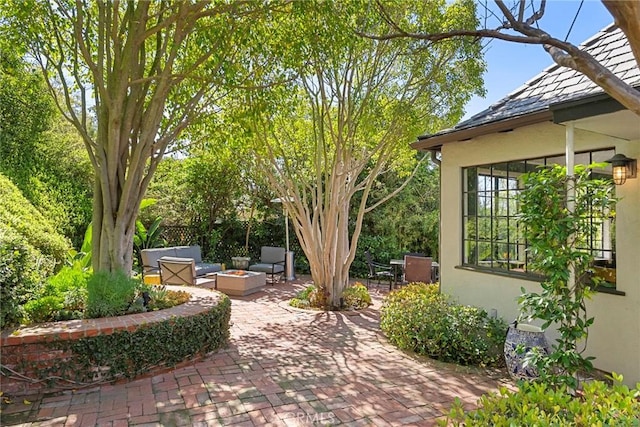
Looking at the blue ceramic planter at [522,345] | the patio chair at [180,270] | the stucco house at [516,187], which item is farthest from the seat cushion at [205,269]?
the blue ceramic planter at [522,345]

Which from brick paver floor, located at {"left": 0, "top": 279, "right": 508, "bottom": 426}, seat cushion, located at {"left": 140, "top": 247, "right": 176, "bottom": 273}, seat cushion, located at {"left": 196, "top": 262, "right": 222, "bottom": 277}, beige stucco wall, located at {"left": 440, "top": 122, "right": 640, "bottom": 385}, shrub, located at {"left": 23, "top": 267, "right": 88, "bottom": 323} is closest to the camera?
brick paver floor, located at {"left": 0, "top": 279, "right": 508, "bottom": 426}

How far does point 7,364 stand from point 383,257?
12085 mm

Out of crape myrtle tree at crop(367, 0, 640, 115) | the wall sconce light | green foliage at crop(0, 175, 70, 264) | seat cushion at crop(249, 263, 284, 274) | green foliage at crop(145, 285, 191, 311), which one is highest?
crape myrtle tree at crop(367, 0, 640, 115)

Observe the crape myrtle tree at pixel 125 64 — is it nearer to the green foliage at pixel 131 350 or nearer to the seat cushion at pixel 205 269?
the green foliage at pixel 131 350

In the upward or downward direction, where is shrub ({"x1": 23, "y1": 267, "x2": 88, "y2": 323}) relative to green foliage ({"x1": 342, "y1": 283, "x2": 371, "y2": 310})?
upward

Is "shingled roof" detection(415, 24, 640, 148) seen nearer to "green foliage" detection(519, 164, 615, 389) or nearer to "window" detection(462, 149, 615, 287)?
"window" detection(462, 149, 615, 287)

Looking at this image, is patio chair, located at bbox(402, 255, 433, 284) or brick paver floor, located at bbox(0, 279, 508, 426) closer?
brick paver floor, located at bbox(0, 279, 508, 426)

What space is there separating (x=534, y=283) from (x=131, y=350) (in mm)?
5476

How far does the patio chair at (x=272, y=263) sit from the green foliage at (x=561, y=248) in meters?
9.34

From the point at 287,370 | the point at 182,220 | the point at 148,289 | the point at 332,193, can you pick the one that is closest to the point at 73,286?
the point at 148,289

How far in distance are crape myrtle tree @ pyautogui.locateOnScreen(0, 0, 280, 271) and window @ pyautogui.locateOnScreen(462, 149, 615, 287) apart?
452cm

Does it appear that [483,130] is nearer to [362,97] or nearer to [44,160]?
[362,97]

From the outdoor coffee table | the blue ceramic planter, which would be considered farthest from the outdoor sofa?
the blue ceramic planter

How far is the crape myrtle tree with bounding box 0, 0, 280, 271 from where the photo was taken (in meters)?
5.69
